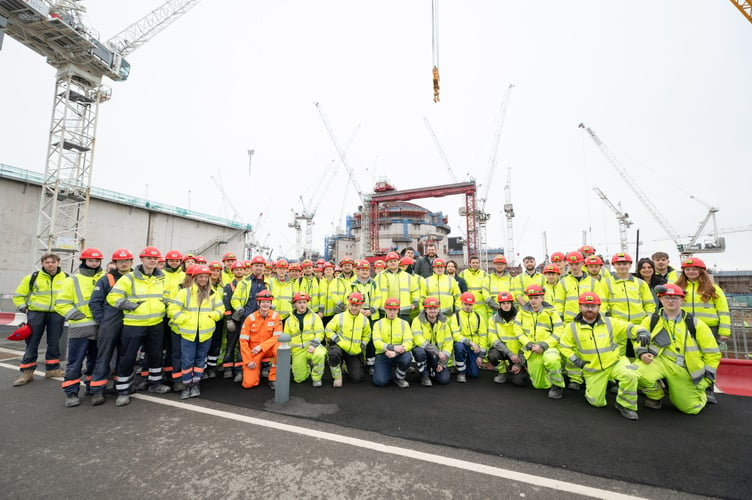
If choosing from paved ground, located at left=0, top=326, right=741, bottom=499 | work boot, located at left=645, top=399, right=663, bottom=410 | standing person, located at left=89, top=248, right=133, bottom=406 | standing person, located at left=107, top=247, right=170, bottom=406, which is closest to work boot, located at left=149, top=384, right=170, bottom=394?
standing person, located at left=107, top=247, right=170, bottom=406

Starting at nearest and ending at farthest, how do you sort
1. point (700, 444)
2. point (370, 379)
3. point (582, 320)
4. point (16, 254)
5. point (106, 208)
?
point (700, 444)
point (582, 320)
point (370, 379)
point (16, 254)
point (106, 208)

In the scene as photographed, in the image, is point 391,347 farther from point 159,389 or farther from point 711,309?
point 711,309

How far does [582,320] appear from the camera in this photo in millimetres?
4684

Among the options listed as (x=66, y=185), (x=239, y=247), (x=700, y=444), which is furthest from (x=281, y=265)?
(x=239, y=247)

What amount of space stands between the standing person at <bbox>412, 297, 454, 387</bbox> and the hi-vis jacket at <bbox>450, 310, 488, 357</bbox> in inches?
8.4

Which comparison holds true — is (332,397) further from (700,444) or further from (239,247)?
(239,247)

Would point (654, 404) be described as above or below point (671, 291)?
below

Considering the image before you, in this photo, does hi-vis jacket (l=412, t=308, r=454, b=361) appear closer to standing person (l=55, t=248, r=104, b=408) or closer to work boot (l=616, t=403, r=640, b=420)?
work boot (l=616, t=403, r=640, b=420)

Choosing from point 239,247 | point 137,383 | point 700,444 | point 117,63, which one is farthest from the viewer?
point 239,247

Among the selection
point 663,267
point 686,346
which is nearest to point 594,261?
point 663,267

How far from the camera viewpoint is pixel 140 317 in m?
4.57

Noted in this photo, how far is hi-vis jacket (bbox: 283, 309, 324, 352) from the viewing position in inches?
219

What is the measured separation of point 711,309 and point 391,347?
15.9ft

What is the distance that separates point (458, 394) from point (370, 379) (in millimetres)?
1670
